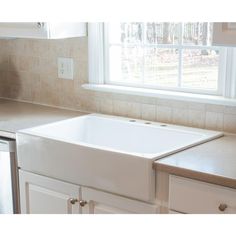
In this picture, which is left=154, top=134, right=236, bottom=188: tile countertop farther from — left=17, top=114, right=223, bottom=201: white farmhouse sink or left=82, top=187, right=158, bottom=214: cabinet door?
left=82, top=187, right=158, bottom=214: cabinet door

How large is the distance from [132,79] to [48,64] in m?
0.60

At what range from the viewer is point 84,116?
2406 mm

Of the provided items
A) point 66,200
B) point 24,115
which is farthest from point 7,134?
point 66,200

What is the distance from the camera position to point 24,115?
8.19 feet

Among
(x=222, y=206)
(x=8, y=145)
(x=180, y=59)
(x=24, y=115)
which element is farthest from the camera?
(x=24, y=115)

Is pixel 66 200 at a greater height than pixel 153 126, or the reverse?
pixel 153 126

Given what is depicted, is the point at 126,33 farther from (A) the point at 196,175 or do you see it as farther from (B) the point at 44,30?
(A) the point at 196,175

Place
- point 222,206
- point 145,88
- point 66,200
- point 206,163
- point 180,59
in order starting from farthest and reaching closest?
point 145,88, point 180,59, point 66,200, point 206,163, point 222,206

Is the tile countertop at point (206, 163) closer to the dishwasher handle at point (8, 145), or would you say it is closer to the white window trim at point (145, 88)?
the white window trim at point (145, 88)

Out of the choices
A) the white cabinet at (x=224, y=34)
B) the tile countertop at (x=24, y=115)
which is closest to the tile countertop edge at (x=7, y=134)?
the tile countertop at (x=24, y=115)

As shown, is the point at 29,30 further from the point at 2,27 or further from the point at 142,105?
the point at 142,105

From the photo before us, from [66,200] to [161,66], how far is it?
92 centimetres

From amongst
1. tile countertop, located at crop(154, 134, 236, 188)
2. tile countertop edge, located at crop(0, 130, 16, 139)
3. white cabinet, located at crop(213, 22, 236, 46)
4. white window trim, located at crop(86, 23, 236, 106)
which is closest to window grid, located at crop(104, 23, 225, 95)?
white window trim, located at crop(86, 23, 236, 106)
